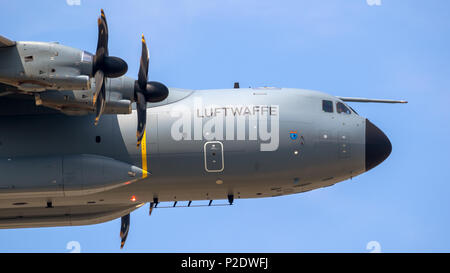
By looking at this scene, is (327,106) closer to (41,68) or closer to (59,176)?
(59,176)

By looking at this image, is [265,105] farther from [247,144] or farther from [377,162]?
[377,162]

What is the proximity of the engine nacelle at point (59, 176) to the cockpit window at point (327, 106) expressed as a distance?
5.60 metres

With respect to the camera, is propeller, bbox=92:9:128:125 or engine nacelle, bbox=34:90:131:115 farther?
engine nacelle, bbox=34:90:131:115

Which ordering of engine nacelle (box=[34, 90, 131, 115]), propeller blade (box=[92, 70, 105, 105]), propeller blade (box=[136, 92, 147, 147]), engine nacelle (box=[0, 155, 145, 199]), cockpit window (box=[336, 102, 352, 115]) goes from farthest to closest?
cockpit window (box=[336, 102, 352, 115]) → engine nacelle (box=[0, 155, 145, 199]) → propeller blade (box=[136, 92, 147, 147]) → engine nacelle (box=[34, 90, 131, 115]) → propeller blade (box=[92, 70, 105, 105])

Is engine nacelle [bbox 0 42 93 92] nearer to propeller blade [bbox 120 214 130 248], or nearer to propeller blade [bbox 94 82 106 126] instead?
propeller blade [bbox 94 82 106 126]

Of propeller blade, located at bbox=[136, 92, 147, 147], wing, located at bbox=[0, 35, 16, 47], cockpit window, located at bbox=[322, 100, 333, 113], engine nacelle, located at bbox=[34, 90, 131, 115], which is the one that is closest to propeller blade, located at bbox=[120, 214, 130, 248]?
propeller blade, located at bbox=[136, 92, 147, 147]

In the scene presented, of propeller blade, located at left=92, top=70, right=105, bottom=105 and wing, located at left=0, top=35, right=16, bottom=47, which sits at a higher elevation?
wing, located at left=0, top=35, right=16, bottom=47

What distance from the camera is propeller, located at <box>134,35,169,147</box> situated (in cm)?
2303

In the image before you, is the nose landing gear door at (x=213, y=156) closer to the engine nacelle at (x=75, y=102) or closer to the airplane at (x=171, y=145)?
the airplane at (x=171, y=145)

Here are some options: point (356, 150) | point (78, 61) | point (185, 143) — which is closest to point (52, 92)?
point (78, 61)

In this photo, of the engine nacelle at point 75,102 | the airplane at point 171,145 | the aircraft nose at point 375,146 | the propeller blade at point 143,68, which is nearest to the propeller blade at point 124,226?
the airplane at point 171,145

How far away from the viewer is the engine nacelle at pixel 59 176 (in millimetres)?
23391

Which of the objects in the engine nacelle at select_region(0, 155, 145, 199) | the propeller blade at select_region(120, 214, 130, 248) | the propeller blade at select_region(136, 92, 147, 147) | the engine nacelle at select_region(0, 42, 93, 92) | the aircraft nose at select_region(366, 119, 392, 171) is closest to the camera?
the engine nacelle at select_region(0, 42, 93, 92)

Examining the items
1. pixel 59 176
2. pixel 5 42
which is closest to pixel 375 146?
pixel 59 176
